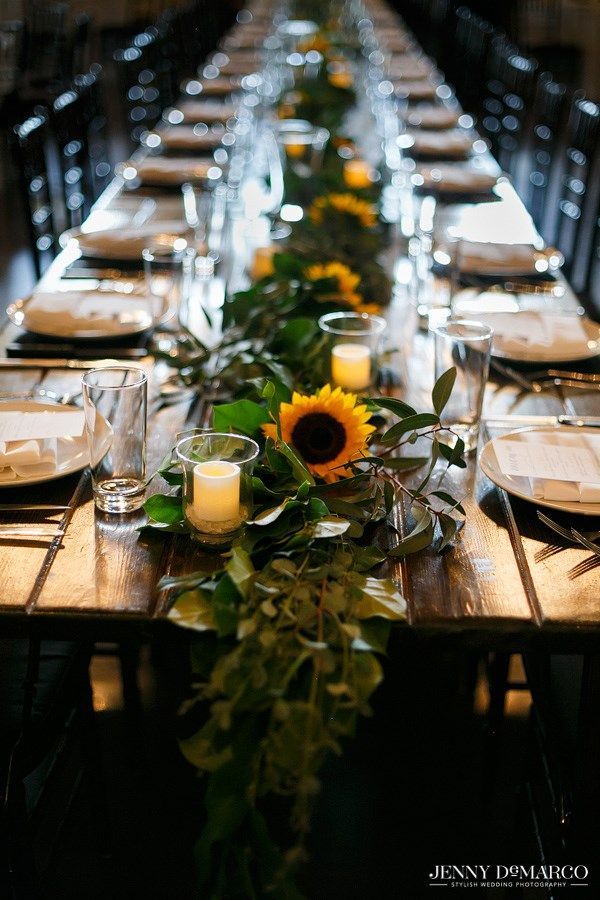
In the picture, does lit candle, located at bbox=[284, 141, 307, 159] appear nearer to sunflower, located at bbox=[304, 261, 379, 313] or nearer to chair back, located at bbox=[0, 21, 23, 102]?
sunflower, located at bbox=[304, 261, 379, 313]

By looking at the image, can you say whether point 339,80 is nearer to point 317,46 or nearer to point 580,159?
point 317,46

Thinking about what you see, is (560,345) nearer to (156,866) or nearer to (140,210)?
(156,866)

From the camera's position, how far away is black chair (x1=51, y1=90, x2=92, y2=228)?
3.18 m

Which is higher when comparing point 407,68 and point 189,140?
point 189,140

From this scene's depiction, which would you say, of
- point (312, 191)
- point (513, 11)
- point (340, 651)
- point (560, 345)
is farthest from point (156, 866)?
point (513, 11)

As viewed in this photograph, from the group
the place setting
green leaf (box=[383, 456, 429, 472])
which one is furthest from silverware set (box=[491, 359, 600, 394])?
green leaf (box=[383, 456, 429, 472])

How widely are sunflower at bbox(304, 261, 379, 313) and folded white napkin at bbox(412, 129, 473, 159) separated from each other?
1747 mm

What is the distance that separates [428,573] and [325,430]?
24 cm

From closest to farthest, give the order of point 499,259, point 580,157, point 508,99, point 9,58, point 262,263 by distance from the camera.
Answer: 1. point 262,263
2. point 499,259
3. point 580,157
4. point 508,99
5. point 9,58

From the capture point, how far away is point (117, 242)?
226 cm

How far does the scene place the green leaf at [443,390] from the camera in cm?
120

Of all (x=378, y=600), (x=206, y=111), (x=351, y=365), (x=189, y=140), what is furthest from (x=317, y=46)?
(x=378, y=600)

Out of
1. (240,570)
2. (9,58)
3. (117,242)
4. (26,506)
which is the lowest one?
(9,58)

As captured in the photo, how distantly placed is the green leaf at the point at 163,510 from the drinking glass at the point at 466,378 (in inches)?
17.1
